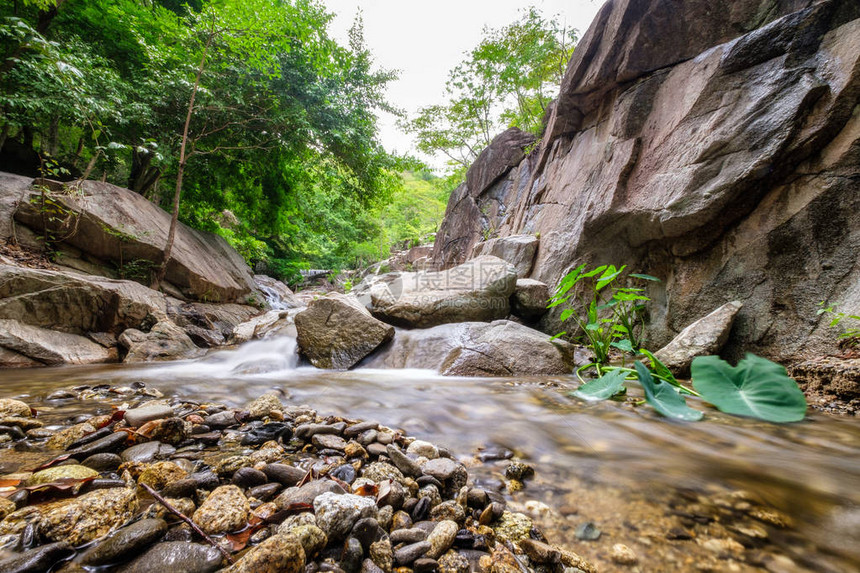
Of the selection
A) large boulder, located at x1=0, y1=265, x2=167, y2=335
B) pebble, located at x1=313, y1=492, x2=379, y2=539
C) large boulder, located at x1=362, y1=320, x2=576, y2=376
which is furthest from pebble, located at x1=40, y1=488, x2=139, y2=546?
large boulder, located at x1=0, y1=265, x2=167, y2=335

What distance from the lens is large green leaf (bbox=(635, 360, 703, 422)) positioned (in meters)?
1.51

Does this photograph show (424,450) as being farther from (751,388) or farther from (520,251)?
(520,251)

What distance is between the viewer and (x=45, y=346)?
3578 mm

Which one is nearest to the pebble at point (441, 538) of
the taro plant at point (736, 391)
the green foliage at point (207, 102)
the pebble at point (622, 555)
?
the pebble at point (622, 555)

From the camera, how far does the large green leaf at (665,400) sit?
1.51 m

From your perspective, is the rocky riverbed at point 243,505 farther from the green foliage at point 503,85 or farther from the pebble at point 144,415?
the green foliage at point 503,85

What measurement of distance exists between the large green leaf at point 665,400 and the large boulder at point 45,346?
19.4ft

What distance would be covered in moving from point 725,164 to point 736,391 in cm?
324

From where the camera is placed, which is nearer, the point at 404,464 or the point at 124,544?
the point at 124,544

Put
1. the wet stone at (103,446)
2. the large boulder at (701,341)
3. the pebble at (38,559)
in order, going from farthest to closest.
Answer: the large boulder at (701,341)
the wet stone at (103,446)
the pebble at (38,559)

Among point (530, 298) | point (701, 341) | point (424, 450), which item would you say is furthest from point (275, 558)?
point (530, 298)

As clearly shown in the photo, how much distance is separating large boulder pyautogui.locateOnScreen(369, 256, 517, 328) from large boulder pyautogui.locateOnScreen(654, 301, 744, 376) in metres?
2.27

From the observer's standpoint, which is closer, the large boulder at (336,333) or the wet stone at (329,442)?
the wet stone at (329,442)

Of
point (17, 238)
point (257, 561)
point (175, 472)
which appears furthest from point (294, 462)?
point (17, 238)
